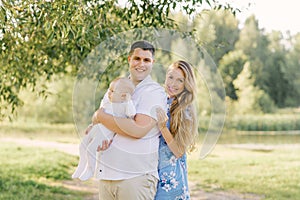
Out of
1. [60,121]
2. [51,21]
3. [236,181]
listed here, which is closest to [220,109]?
[51,21]

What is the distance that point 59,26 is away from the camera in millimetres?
3227

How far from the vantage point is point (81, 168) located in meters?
2.72

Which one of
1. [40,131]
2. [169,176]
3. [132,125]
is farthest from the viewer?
[40,131]

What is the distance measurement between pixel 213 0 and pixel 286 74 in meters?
16.3

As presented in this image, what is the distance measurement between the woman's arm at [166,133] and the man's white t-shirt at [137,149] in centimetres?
4

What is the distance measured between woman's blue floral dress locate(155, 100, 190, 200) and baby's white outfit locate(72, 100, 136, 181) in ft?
1.09

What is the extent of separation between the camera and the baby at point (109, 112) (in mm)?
2455

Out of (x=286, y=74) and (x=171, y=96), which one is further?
(x=286, y=74)

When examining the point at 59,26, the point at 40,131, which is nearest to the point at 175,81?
the point at 59,26

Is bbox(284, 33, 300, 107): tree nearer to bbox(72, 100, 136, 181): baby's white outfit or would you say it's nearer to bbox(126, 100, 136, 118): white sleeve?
bbox(72, 100, 136, 181): baby's white outfit

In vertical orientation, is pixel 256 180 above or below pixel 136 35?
below

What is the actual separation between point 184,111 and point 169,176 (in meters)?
0.35

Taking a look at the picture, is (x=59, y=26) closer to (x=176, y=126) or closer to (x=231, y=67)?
(x=176, y=126)

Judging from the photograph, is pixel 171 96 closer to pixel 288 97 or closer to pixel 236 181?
pixel 236 181
